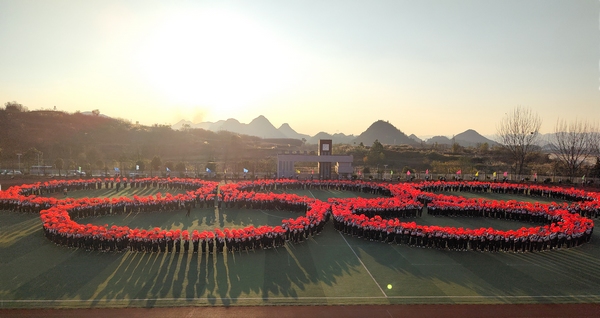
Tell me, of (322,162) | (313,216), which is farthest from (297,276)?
(322,162)

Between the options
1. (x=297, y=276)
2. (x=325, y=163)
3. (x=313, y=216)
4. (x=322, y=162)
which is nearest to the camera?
(x=297, y=276)

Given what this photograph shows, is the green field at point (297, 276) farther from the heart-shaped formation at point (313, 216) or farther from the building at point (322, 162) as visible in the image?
the building at point (322, 162)

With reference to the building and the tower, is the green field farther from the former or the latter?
the tower

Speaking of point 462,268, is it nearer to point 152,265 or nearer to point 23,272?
point 152,265

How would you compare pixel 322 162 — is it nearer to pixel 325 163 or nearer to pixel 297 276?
pixel 325 163

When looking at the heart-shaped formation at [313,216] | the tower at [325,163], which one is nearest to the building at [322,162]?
the tower at [325,163]

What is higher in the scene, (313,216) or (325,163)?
(325,163)
